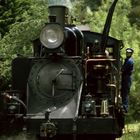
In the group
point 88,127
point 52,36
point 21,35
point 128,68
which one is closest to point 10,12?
point 21,35

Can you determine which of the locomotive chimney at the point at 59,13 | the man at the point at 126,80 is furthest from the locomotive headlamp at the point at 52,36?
the man at the point at 126,80

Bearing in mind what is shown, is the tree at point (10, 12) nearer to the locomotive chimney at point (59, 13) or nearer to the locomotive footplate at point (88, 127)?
the locomotive chimney at point (59, 13)

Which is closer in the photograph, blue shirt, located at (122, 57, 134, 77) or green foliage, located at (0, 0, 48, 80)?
blue shirt, located at (122, 57, 134, 77)

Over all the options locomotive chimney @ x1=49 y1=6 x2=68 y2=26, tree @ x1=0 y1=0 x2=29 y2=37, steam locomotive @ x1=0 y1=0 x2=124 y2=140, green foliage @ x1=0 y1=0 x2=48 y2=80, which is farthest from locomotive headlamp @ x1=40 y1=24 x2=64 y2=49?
tree @ x1=0 y1=0 x2=29 y2=37

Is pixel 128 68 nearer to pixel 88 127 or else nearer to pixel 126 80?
pixel 126 80

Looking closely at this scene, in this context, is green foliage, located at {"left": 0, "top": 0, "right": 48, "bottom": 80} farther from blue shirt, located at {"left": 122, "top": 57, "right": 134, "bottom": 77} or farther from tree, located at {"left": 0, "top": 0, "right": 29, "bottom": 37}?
blue shirt, located at {"left": 122, "top": 57, "right": 134, "bottom": 77}

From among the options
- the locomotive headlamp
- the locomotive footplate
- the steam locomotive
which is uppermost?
the locomotive headlamp

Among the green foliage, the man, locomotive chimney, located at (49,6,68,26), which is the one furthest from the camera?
the green foliage

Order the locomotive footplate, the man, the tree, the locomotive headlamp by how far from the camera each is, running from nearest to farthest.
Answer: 1. the locomotive footplate
2. the locomotive headlamp
3. the man
4. the tree

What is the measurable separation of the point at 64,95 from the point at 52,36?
1.04 metres

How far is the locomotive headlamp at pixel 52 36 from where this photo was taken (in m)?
8.55

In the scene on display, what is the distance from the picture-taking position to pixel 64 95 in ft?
28.7

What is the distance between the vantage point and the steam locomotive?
26.3 feet

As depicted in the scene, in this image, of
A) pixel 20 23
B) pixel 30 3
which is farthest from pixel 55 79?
pixel 30 3
